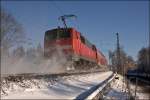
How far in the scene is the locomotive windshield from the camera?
29.8 m

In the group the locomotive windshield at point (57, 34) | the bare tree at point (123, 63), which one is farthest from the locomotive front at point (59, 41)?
the bare tree at point (123, 63)

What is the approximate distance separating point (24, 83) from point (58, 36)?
17.2m

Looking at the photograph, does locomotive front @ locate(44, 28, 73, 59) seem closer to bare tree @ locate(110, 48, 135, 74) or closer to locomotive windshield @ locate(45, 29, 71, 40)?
locomotive windshield @ locate(45, 29, 71, 40)

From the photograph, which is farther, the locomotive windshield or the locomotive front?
the locomotive windshield

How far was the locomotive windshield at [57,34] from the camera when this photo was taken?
29.8 meters

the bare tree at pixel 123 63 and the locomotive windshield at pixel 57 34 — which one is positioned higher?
the locomotive windshield at pixel 57 34

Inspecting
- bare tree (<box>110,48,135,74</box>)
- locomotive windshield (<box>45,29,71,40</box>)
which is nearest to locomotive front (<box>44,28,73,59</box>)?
locomotive windshield (<box>45,29,71,40</box>)

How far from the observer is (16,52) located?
40156 millimetres

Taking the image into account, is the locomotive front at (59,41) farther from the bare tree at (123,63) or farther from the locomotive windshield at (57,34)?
the bare tree at (123,63)

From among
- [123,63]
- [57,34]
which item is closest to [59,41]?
[57,34]

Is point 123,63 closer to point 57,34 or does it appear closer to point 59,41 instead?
point 59,41

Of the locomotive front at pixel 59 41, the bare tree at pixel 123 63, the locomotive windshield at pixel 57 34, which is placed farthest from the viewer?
the bare tree at pixel 123 63

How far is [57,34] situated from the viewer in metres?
29.8

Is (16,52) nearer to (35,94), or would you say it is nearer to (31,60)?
(31,60)
